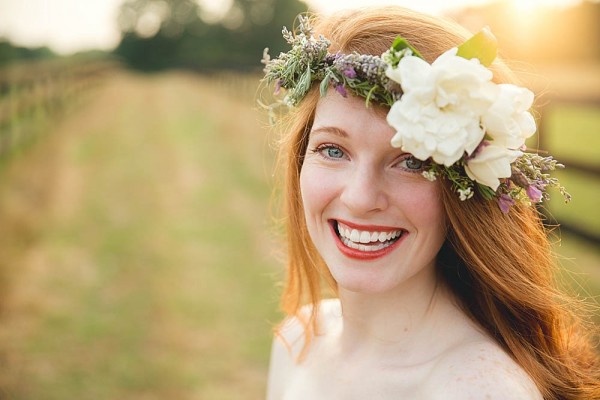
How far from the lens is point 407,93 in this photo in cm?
185

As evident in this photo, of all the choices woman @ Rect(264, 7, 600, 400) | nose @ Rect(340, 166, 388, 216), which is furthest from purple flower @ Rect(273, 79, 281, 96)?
nose @ Rect(340, 166, 388, 216)

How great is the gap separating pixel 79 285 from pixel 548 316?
211 inches

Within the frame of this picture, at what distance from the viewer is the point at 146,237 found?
8.30m

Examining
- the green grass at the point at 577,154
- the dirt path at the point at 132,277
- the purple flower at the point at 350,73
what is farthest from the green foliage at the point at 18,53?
the purple flower at the point at 350,73

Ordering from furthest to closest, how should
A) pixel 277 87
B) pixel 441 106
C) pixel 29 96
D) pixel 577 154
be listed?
pixel 577 154
pixel 29 96
pixel 277 87
pixel 441 106

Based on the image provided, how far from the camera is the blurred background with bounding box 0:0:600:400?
5.14 meters

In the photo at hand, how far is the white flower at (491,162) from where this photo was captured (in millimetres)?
1912

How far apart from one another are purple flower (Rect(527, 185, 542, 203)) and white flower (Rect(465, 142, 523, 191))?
0.32ft

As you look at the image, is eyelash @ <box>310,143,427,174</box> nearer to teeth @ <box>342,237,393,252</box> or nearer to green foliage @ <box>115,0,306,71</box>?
teeth @ <box>342,237,393,252</box>

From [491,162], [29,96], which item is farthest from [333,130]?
[29,96]

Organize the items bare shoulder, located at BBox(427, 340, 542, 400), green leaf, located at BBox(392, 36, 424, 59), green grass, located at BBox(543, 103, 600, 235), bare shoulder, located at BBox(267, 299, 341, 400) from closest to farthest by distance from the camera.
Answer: bare shoulder, located at BBox(427, 340, 542, 400) < green leaf, located at BBox(392, 36, 424, 59) < bare shoulder, located at BBox(267, 299, 341, 400) < green grass, located at BBox(543, 103, 600, 235)

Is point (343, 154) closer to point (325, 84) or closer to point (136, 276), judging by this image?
point (325, 84)

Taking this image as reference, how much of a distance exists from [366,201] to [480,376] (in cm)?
61

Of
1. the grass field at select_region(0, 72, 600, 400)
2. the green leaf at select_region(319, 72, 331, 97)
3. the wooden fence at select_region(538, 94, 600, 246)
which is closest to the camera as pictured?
the green leaf at select_region(319, 72, 331, 97)
